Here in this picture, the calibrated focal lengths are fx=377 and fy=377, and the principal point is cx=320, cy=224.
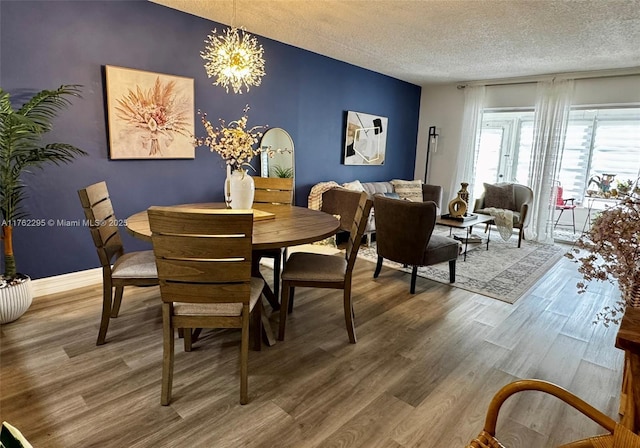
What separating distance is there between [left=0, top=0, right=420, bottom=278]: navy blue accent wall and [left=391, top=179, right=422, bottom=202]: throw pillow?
213 centimetres

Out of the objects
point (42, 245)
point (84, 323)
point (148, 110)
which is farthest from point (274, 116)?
point (84, 323)

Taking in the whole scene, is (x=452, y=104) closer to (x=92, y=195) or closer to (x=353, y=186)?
(x=353, y=186)

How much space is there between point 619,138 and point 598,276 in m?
6.47

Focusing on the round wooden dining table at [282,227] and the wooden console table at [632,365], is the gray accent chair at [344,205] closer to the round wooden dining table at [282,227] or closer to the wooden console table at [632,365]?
the round wooden dining table at [282,227]

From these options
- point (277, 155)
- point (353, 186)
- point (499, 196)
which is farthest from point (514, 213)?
point (277, 155)

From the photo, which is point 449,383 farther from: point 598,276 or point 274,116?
point 274,116

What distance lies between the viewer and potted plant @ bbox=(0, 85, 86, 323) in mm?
2523

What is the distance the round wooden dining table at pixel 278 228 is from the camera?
2.01 meters

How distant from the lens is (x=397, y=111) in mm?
6609

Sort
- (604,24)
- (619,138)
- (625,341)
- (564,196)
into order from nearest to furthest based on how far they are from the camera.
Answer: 1. (625,341)
2. (604,24)
3. (619,138)
4. (564,196)

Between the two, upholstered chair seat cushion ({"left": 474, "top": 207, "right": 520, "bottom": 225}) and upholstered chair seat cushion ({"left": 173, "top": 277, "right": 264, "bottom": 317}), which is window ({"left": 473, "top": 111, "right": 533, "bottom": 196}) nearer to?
upholstered chair seat cushion ({"left": 474, "top": 207, "right": 520, "bottom": 225})

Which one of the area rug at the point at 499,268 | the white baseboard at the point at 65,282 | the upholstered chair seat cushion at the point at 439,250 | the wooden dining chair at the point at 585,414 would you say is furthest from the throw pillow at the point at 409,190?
the wooden dining chair at the point at 585,414

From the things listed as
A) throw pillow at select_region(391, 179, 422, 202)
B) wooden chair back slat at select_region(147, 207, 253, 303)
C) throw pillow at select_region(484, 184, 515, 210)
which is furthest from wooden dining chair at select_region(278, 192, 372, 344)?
throw pillow at select_region(484, 184, 515, 210)

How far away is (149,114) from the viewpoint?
346cm
